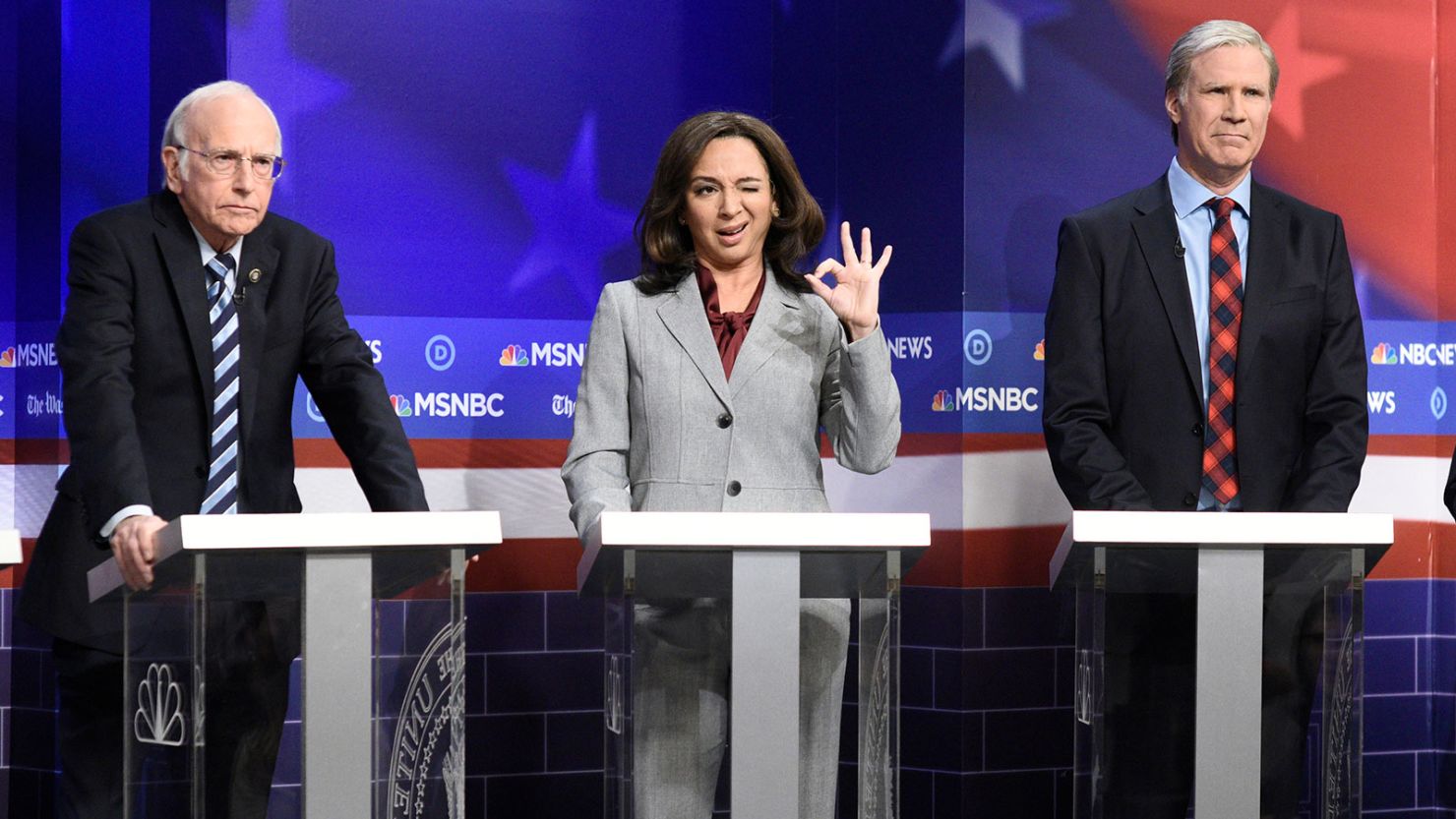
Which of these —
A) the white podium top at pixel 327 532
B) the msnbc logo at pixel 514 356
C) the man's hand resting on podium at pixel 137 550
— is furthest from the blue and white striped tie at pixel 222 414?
the msnbc logo at pixel 514 356

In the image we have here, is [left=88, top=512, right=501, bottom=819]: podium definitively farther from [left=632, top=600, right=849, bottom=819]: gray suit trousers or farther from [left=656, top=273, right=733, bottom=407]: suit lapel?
[left=656, top=273, right=733, bottom=407]: suit lapel

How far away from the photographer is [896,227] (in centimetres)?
477

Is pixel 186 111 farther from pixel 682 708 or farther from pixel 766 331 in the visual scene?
pixel 682 708

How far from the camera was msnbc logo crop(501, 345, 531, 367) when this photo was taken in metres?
4.82

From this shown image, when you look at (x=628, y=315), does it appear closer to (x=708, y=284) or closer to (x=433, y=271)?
(x=708, y=284)

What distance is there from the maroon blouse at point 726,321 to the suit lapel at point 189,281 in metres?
0.98

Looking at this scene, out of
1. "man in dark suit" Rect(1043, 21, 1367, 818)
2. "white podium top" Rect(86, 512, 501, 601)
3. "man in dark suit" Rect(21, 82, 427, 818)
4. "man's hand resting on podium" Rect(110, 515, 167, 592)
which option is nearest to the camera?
"white podium top" Rect(86, 512, 501, 601)

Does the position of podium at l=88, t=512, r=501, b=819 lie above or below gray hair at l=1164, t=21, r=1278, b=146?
below

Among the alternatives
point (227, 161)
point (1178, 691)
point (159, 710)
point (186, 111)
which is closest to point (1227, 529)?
point (1178, 691)

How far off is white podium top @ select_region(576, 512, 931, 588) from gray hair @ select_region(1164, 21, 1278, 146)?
5.68 ft

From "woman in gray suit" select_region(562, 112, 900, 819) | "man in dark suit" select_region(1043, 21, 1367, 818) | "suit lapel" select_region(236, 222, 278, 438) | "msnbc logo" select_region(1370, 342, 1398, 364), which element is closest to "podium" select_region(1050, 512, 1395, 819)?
"woman in gray suit" select_region(562, 112, 900, 819)

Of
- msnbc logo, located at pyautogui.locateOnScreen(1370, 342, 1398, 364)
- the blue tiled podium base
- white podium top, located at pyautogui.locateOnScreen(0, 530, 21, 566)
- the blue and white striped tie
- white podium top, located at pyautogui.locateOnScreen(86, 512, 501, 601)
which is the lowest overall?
the blue tiled podium base

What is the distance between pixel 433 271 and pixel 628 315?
1.44m

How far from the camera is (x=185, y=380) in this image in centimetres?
336
